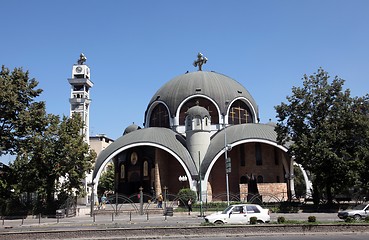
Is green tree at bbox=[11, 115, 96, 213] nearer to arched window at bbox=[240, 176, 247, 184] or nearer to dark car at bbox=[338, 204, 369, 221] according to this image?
arched window at bbox=[240, 176, 247, 184]

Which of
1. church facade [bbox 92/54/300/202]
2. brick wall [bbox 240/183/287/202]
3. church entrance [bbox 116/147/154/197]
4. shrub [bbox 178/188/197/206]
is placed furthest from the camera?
church entrance [bbox 116/147/154/197]

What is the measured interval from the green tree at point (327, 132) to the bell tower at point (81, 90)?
1009 inches

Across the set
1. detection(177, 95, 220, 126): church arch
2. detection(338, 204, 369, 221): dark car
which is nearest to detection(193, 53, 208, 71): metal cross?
detection(177, 95, 220, 126): church arch

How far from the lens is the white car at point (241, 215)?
54.9ft

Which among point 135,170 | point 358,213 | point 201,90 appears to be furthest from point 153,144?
point 358,213

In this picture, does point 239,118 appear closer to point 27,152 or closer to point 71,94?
point 71,94

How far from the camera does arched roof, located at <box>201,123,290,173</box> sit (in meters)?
37.2

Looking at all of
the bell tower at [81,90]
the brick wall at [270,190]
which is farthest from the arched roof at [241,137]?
the bell tower at [81,90]

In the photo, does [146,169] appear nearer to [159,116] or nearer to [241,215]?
[159,116]

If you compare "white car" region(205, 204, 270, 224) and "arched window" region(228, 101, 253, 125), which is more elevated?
"arched window" region(228, 101, 253, 125)

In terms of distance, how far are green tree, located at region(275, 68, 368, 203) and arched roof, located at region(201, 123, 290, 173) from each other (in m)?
9.05

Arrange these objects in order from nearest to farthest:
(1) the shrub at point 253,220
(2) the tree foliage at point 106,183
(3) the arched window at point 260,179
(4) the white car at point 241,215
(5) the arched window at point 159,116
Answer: (1) the shrub at point 253,220 < (4) the white car at point 241,215 < (3) the arched window at point 260,179 < (5) the arched window at point 159,116 < (2) the tree foliage at point 106,183

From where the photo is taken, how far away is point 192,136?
129 ft

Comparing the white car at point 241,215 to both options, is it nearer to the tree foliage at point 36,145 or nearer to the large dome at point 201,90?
the tree foliage at point 36,145
